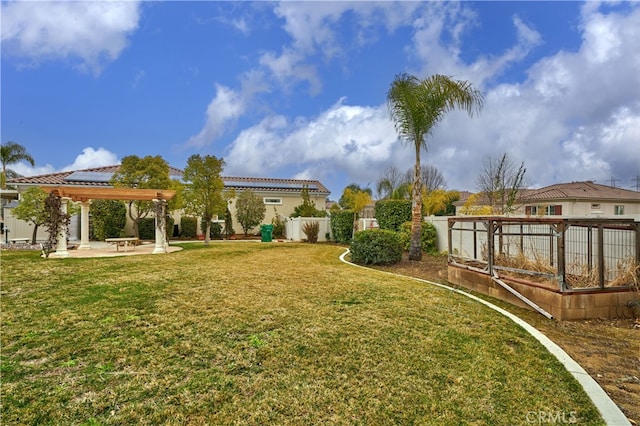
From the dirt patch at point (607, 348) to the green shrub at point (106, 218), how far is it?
833 inches

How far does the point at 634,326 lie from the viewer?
5398 millimetres

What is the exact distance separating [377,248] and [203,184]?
1092 centimetres

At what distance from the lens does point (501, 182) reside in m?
19.3

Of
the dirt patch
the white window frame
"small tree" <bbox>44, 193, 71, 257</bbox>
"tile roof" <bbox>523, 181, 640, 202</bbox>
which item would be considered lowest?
the dirt patch

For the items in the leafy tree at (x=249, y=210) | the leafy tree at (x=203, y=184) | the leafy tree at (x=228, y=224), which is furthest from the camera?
the leafy tree at (x=249, y=210)

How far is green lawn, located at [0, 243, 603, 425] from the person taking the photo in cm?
284

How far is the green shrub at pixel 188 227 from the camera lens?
22.6 metres

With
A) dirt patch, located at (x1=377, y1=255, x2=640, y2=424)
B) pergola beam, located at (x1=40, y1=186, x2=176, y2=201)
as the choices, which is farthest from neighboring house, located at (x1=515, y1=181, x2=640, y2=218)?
pergola beam, located at (x1=40, y1=186, x2=176, y2=201)

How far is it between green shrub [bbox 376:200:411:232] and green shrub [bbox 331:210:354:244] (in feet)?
9.10

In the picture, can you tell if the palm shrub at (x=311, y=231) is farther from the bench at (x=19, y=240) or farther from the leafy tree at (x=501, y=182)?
the bench at (x=19, y=240)

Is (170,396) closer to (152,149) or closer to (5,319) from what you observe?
(5,319)

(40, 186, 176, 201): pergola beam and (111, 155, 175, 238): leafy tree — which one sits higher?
(111, 155, 175, 238): leafy tree

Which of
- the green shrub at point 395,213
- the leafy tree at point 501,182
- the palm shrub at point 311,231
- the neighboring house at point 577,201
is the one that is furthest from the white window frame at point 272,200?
the neighboring house at point 577,201

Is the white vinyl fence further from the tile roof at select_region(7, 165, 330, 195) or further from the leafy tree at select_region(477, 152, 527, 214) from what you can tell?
the leafy tree at select_region(477, 152, 527, 214)
